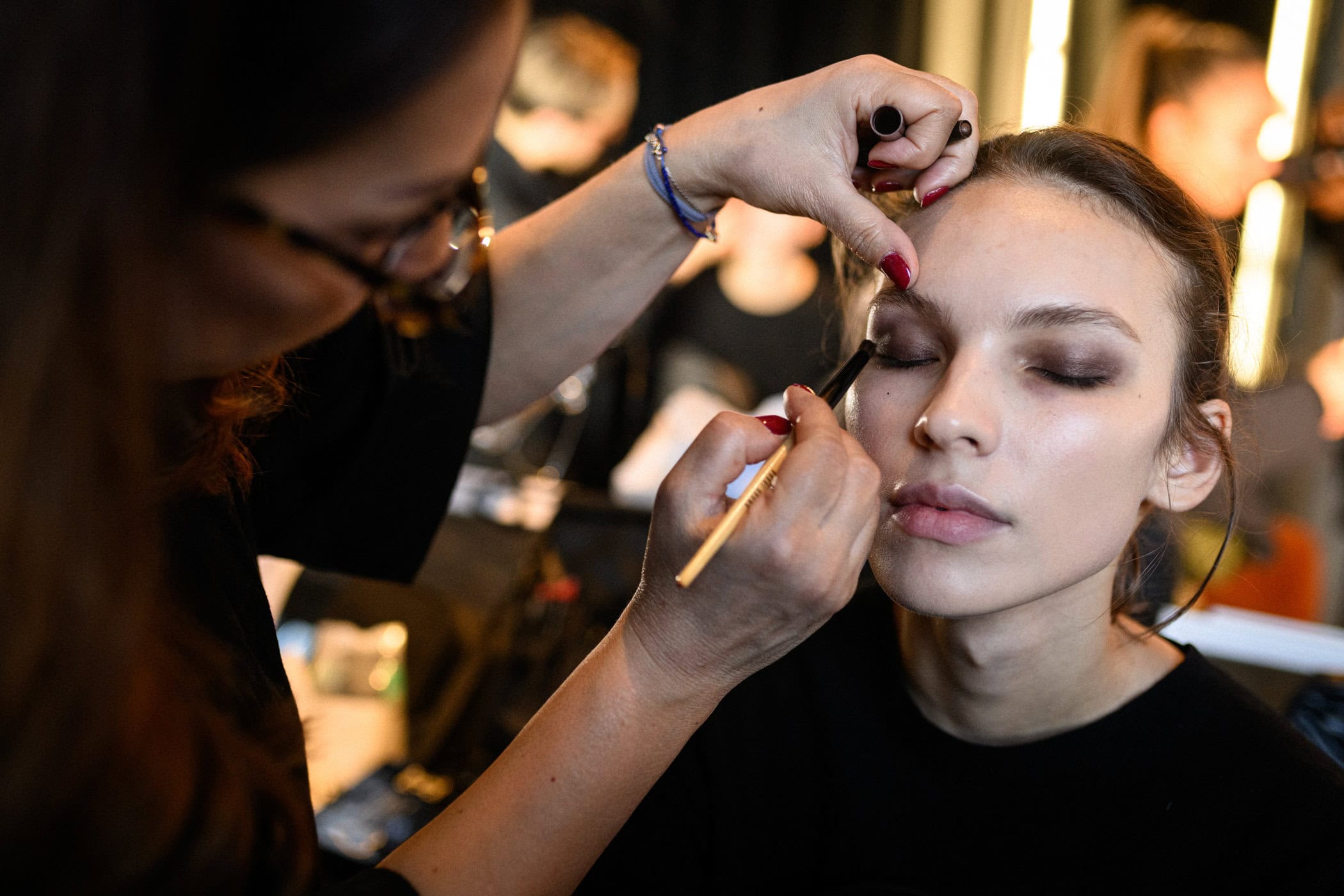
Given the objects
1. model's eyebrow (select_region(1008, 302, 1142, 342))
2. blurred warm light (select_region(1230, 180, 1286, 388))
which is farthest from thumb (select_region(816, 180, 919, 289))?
blurred warm light (select_region(1230, 180, 1286, 388))

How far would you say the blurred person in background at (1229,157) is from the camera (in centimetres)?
228

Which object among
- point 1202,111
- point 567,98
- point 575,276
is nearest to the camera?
point 575,276

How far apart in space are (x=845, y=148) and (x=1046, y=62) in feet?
8.52

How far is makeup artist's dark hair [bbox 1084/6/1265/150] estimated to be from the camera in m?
2.41

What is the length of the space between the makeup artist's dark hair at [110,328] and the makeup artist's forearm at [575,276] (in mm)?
521

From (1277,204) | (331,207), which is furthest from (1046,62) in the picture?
(331,207)

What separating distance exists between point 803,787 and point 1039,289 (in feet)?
2.10

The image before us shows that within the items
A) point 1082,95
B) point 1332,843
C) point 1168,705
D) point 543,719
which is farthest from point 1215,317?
point 1082,95

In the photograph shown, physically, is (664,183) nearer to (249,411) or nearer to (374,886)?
(249,411)

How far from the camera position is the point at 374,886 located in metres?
0.70

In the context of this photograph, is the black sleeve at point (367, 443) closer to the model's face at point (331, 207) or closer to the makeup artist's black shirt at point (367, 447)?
the makeup artist's black shirt at point (367, 447)

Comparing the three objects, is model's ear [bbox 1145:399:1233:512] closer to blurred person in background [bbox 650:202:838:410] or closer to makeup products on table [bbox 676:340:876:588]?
makeup products on table [bbox 676:340:876:588]

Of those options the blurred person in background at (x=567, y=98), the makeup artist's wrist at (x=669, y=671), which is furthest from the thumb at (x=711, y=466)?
the blurred person in background at (x=567, y=98)

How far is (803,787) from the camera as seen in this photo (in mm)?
1146
